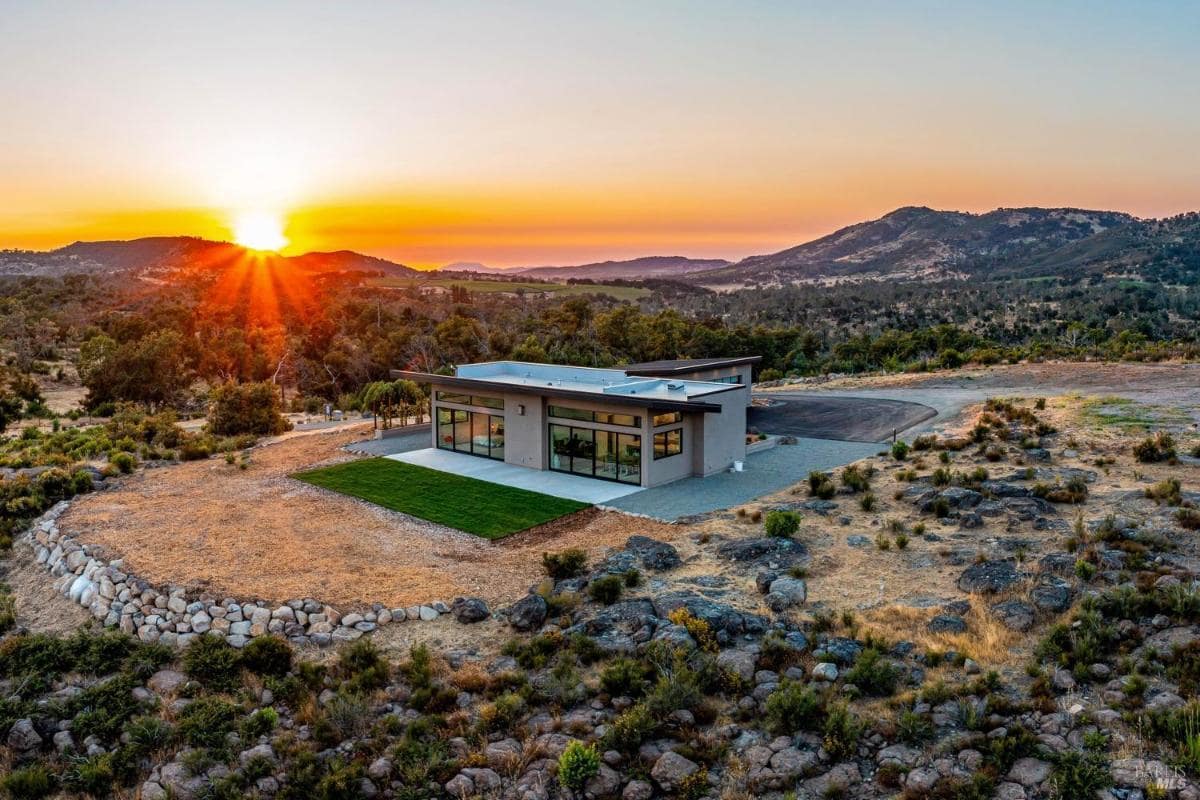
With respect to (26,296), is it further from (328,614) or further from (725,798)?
(725,798)

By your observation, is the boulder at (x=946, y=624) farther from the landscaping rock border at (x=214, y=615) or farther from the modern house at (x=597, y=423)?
the modern house at (x=597, y=423)

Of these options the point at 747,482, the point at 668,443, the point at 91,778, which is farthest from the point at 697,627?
the point at 747,482

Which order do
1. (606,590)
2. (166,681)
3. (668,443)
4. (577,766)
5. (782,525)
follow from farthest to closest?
(668,443), (782,525), (606,590), (166,681), (577,766)

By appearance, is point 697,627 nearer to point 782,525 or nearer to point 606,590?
point 606,590

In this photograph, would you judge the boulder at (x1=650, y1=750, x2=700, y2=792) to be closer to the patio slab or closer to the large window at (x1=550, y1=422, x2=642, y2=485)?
the patio slab

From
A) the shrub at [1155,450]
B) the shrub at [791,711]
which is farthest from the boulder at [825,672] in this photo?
the shrub at [1155,450]

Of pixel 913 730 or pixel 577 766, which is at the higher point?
pixel 913 730

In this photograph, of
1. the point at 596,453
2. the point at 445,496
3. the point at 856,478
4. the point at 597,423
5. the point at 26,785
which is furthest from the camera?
the point at 596,453
